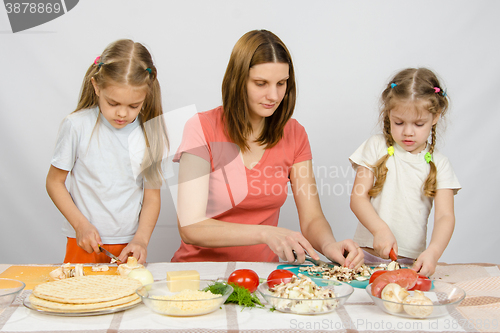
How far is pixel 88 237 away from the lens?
5.31 feet

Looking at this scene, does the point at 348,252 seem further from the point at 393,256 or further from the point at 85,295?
the point at 85,295

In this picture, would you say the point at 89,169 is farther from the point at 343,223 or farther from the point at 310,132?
the point at 343,223

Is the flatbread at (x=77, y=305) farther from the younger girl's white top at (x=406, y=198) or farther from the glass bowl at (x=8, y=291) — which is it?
the younger girl's white top at (x=406, y=198)

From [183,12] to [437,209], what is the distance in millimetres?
1664

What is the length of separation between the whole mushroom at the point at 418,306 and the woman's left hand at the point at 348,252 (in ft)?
1.26

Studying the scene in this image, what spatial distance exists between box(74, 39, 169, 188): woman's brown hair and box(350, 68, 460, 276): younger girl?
30.8 inches

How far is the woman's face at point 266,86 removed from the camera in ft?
5.30

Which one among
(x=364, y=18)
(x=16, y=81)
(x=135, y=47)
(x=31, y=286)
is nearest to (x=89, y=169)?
(x=135, y=47)

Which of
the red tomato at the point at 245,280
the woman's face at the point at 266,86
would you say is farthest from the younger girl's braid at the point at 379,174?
the red tomato at the point at 245,280

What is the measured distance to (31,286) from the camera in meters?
1.23

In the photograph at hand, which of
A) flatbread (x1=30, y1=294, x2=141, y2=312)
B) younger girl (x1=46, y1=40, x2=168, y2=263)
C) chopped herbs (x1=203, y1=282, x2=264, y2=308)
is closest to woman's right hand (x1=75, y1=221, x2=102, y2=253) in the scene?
younger girl (x1=46, y1=40, x2=168, y2=263)

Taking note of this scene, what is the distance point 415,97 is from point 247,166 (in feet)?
2.22

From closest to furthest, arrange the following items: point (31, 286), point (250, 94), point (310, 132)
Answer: point (31, 286), point (250, 94), point (310, 132)

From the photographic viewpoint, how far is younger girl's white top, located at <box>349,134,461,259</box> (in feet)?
5.86
